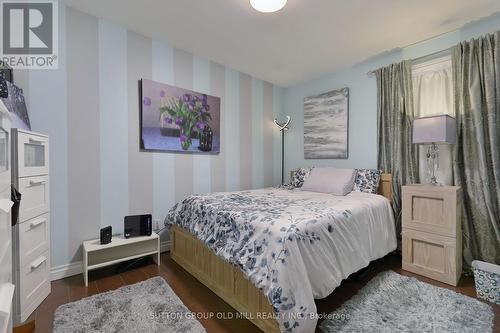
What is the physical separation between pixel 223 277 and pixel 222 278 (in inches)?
0.7

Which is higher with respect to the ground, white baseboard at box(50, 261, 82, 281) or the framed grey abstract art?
the framed grey abstract art

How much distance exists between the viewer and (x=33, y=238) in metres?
1.66

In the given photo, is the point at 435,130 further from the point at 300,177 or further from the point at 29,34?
the point at 29,34

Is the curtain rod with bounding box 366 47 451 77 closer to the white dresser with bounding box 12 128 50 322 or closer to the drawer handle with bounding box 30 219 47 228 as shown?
the white dresser with bounding box 12 128 50 322

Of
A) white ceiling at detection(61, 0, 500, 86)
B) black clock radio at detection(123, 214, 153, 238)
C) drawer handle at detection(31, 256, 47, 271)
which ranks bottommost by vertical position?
drawer handle at detection(31, 256, 47, 271)

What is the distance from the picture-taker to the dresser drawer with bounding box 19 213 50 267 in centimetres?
153

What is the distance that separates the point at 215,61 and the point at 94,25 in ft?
4.52

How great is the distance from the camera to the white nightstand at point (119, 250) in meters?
2.04

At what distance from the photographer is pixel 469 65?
2152 millimetres

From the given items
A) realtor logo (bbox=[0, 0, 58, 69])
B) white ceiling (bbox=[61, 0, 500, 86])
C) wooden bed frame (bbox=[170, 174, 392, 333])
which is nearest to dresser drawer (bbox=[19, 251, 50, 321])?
wooden bed frame (bbox=[170, 174, 392, 333])

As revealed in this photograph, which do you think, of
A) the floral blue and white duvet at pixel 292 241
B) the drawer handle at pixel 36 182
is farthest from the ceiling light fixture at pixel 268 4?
the drawer handle at pixel 36 182

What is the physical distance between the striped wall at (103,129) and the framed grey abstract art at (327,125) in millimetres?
1509

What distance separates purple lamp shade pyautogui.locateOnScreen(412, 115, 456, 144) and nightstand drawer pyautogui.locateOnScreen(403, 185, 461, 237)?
45 centimetres

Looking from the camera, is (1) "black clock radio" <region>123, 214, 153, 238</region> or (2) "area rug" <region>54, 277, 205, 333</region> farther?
(1) "black clock radio" <region>123, 214, 153, 238</region>
